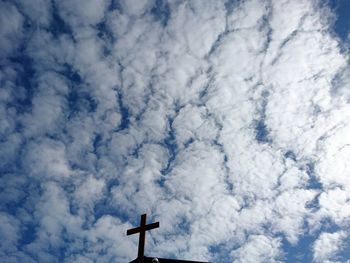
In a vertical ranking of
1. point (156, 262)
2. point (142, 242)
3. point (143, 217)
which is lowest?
point (156, 262)

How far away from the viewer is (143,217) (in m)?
16.2

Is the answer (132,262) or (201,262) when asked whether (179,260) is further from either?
(132,262)

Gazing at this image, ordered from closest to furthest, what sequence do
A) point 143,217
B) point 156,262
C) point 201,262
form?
point 156,262 < point 201,262 < point 143,217

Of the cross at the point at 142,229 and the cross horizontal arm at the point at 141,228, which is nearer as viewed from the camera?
the cross at the point at 142,229

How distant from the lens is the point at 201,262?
14539 mm

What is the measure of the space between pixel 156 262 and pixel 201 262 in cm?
200

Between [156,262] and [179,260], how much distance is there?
1572mm

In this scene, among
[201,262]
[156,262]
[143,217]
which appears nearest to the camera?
[156,262]

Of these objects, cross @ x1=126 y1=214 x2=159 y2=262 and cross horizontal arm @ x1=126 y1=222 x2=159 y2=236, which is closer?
cross @ x1=126 y1=214 x2=159 y2=262

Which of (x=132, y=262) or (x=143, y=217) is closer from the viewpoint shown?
(x=132, y=262)

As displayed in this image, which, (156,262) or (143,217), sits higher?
(143,217)

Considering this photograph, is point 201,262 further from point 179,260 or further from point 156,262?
A: point 156,262

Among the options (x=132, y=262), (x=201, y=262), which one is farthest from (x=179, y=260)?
(x=132, y=262)

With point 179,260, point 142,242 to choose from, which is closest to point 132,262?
point 142,242
